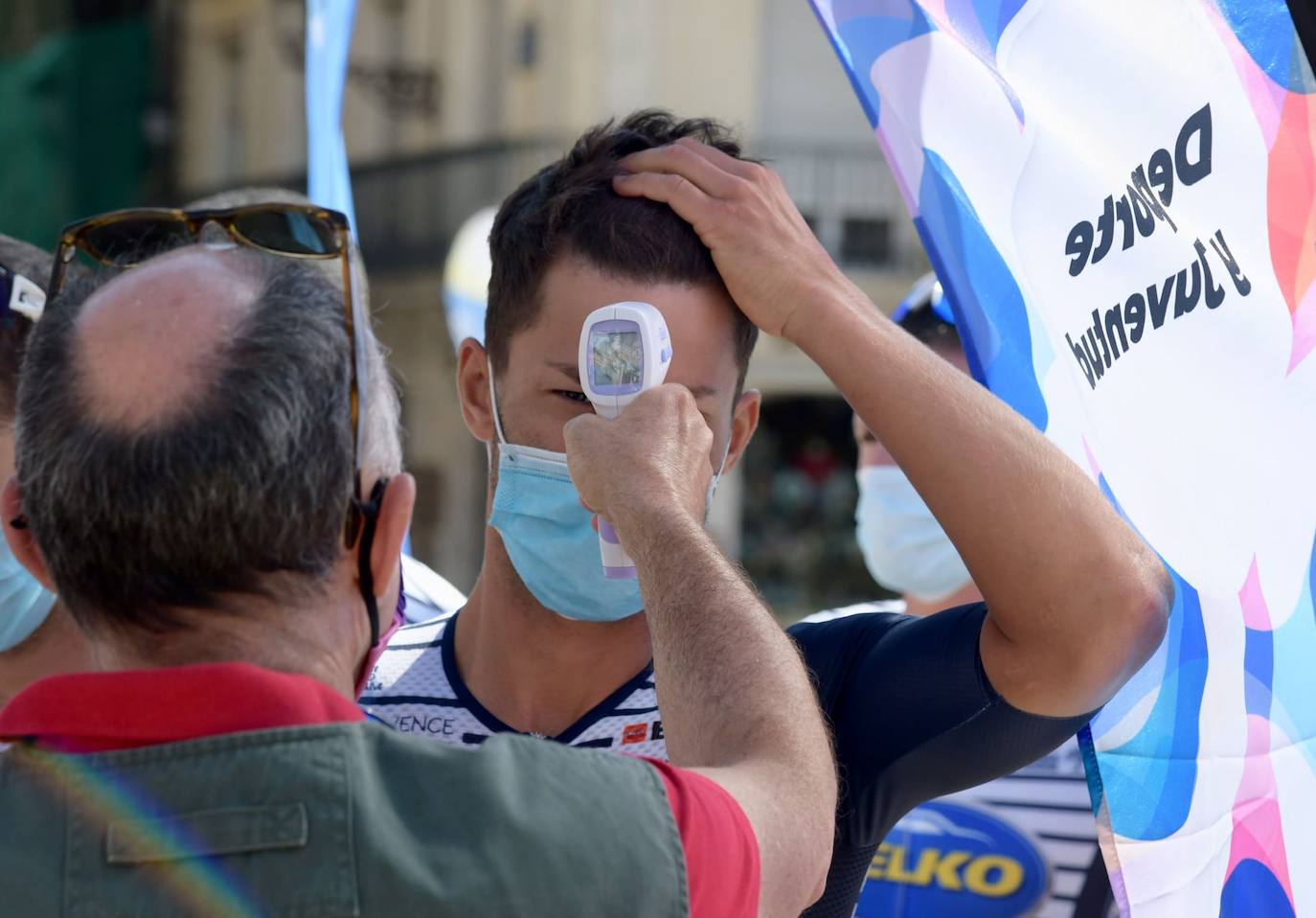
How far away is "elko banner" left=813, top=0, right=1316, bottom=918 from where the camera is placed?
2174mm

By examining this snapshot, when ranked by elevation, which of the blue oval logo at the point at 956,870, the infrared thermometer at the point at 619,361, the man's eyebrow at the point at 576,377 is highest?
the infrared thermometer at the point at 619,361

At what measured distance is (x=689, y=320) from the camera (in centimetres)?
240

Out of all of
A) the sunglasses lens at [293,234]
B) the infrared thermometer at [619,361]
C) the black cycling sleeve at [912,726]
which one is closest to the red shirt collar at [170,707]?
the sunglasses lens at [293,234]

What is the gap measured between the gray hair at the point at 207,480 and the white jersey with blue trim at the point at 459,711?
0.71m

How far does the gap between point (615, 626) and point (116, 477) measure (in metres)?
1.03

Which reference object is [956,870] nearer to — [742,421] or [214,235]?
[742,421]

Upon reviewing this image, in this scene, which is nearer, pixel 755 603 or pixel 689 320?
pixel 755 603

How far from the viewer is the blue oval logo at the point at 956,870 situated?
3.39 metres

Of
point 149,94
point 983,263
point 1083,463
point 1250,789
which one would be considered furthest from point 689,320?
point 149,94

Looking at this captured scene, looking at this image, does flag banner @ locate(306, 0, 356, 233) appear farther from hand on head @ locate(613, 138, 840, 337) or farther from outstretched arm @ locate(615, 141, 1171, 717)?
outstretched arm @ locate(615, 141, 1171, 717)

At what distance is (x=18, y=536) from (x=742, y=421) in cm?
115

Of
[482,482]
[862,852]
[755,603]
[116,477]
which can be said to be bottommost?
[482,482]

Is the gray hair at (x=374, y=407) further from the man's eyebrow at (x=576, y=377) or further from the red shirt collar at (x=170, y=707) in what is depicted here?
the man's eyebrow at (x=576, y=377)

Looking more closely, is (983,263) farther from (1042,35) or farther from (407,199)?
(407,199)
